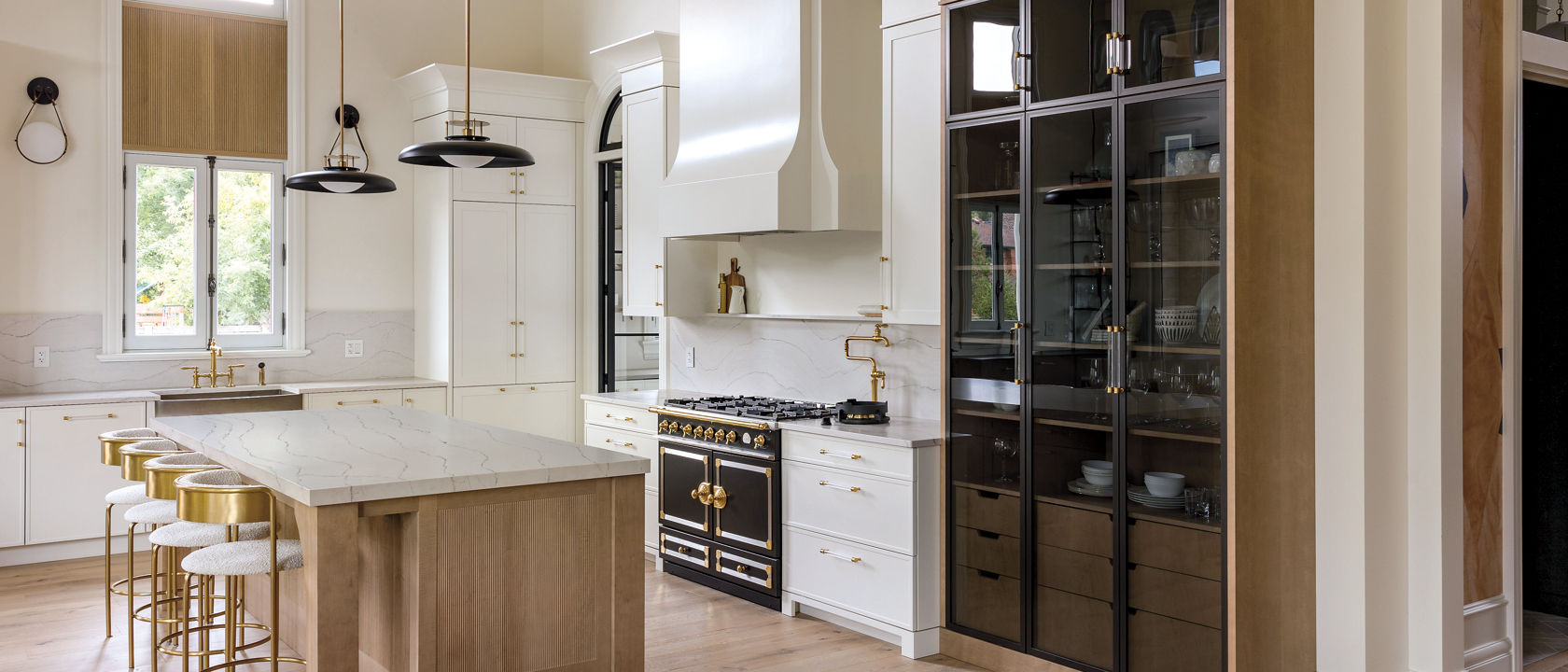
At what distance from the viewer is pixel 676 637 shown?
185 inches

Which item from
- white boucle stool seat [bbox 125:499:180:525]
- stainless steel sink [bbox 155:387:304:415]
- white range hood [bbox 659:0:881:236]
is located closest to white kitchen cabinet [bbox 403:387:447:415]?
stainless steel sink [bbox 155:387:304:415]

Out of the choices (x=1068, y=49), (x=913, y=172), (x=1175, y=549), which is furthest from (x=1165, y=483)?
(x=913, y=172)

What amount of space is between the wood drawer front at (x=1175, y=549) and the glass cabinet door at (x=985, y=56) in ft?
5.29

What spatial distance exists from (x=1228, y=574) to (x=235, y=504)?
3.06m

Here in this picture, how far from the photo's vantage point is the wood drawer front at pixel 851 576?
4.42 metres

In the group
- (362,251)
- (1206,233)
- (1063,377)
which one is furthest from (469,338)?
(1206,233)

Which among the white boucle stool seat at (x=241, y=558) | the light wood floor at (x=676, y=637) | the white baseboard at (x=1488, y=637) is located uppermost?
the white boucle stool seat at (x=241, y=558)

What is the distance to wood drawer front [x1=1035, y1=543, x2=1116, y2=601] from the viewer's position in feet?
12.5

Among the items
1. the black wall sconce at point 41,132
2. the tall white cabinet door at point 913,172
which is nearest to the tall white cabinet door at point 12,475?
the black wall sconce at point 41,132

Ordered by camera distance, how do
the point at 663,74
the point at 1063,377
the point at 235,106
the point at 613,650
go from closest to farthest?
the point at 613,650, the point at 1063,377, the point at 663,74, the point at 235,106

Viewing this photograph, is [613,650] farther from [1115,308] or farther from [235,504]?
[1115,308]

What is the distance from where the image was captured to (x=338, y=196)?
7121mm

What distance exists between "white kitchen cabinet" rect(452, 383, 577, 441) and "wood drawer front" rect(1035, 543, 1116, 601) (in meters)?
4.07

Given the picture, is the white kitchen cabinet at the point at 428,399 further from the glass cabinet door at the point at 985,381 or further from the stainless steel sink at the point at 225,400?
the glass cabinet door at the point at 985,381
